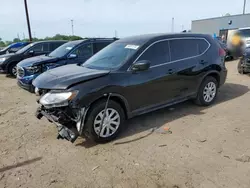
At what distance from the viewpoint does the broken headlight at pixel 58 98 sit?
11.6 feet

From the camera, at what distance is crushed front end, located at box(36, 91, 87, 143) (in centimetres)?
354

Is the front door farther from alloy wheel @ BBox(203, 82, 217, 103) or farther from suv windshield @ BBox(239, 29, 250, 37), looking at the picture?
suv windshield @ BBox(239, 29, 250, 37)

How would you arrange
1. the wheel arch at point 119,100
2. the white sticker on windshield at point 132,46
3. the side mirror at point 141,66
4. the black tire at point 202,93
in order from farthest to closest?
the black tire at point 202,93, the white sticker on windshield at point 132,46, the side mirror at point 141,66, the wheel arch at point 119,100

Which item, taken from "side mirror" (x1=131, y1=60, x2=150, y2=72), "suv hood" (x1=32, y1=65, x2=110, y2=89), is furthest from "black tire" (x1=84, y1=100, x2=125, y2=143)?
"side mirror" (x1=131, y1=60, x2=150, y2=72)

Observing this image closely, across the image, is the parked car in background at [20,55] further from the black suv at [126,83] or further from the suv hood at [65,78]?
the suv hood at [65,78]

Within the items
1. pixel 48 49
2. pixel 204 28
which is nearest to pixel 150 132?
pixel 48 49

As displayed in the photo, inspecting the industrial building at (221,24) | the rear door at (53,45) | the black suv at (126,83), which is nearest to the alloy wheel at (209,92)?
the black suv at (126,83)

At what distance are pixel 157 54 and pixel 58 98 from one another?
215 centimetres

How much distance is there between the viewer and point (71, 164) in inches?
131

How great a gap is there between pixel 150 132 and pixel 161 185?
153cm

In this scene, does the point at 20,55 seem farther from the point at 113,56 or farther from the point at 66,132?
the point at 66,132

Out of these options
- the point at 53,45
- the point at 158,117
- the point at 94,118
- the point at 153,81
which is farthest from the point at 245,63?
the point at 53,45

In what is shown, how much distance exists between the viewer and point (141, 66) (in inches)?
158

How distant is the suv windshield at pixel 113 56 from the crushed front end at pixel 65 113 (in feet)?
3.42
